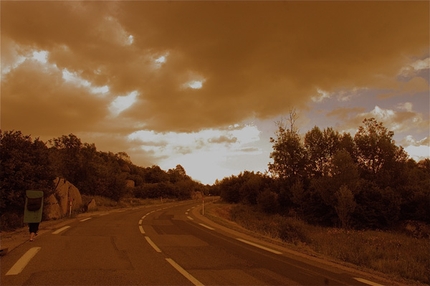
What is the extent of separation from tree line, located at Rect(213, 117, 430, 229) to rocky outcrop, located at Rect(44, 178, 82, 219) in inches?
1089

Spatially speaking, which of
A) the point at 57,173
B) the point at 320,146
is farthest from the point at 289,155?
the point at 57,173

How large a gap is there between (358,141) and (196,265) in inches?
1856

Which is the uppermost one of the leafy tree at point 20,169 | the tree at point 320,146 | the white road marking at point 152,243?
the tree at point 320,146

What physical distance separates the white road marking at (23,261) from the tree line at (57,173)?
8006 mm

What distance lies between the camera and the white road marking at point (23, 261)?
21.8 ft

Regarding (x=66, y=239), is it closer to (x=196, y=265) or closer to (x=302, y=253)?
(x=196, y=265)

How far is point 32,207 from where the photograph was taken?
11.1 m

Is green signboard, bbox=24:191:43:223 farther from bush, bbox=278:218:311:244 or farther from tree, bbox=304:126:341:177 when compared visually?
tree, bbox=304:126:341:177

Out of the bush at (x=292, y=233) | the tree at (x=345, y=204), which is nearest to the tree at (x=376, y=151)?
the tree at (x=345, y=204)

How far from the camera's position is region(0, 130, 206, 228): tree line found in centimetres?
1680

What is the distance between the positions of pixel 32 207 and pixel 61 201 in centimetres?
1318

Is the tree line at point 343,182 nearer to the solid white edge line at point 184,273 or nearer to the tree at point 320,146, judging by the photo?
the tree at point 320,146

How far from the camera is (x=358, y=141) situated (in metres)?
48.6

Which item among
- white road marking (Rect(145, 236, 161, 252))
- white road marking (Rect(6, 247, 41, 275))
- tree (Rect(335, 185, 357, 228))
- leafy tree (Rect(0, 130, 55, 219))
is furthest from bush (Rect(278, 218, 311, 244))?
tree (Rect(335, 185, 357, 228))
